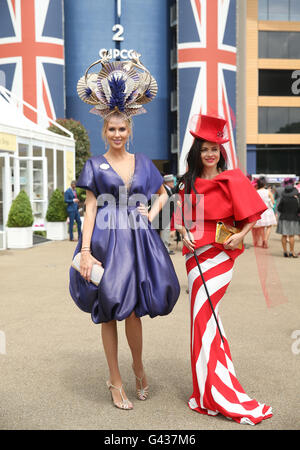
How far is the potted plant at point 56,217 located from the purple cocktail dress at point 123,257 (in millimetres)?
11390

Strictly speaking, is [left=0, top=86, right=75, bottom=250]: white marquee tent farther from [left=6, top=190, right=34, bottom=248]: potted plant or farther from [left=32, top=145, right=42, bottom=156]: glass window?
[left=6, top=190, right=34, bottom=248]: potted plant

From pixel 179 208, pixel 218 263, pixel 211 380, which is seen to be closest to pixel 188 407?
pixel 211 380

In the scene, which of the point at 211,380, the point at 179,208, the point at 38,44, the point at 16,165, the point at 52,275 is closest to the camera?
the point at 211,380

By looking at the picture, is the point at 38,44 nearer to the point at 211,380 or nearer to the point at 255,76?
the point at 255,76

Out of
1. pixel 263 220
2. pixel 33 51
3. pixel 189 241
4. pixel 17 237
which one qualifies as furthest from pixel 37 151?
pixel 33 51

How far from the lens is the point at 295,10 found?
35.5 meters

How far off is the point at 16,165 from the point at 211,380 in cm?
1133

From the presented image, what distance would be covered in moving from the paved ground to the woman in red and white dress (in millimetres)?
172

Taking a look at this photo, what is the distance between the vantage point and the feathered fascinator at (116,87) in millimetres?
3156

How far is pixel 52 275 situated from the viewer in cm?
838

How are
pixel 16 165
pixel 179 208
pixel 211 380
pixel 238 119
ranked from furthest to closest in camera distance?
pixel 238 119, pixel 16 165, pixel 179 208, pixel 211 380

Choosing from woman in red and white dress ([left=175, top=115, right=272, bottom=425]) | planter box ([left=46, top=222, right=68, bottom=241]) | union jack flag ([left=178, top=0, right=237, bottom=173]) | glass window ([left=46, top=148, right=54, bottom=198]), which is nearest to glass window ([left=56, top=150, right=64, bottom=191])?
glass window ([left=46, top=148, right=54, bottom=198])

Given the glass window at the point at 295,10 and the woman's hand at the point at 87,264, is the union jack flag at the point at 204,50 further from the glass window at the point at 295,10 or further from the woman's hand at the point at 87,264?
the woman's hand at the point at 87,264

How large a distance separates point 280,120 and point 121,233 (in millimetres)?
35265
